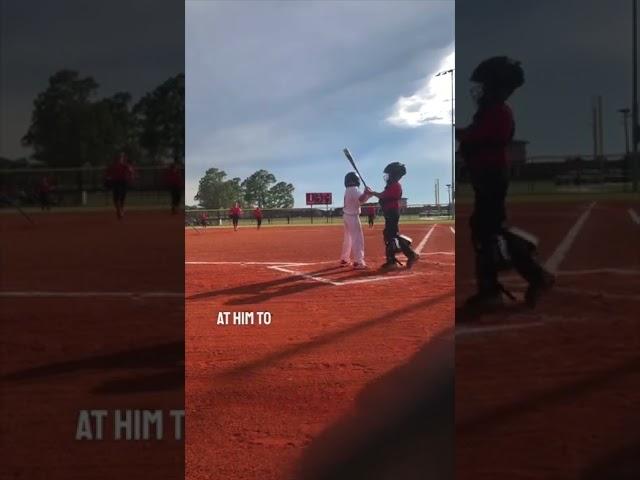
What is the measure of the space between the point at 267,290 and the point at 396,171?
59 cm

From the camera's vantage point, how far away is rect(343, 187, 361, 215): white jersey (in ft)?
3.96

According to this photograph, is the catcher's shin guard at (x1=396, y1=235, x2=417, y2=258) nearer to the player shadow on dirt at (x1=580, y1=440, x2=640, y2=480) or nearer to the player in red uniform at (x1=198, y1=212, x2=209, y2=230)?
the player in red uniform at (x1=198, y1=212, x2=209, y2=230)

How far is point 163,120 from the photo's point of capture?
0.88 metres

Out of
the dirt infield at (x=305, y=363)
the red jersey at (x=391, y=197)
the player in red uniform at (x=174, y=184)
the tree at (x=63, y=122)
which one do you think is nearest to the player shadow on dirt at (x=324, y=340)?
the dirt infield at (x=305, y=363)

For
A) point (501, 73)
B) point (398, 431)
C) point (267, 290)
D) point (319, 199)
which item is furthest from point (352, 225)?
point (501, 73)

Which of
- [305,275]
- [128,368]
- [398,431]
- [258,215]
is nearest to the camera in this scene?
[128,368]

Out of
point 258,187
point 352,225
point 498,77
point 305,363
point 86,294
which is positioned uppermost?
point 498,77

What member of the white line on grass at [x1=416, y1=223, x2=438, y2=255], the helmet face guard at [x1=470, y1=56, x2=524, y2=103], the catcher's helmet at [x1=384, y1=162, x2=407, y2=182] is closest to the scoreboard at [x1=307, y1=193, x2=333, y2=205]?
the catcher's helmet at [x1=384, y1=162, x2=407, y2=182]

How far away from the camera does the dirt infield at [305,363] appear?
1.09m

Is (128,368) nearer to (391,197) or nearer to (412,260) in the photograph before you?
(391,197)

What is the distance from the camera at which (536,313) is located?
835 millimetres

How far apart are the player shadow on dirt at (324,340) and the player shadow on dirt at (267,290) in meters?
0.20

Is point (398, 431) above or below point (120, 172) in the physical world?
below

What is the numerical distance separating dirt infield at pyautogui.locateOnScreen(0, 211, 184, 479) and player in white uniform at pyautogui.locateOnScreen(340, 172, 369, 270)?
0.47 meters
